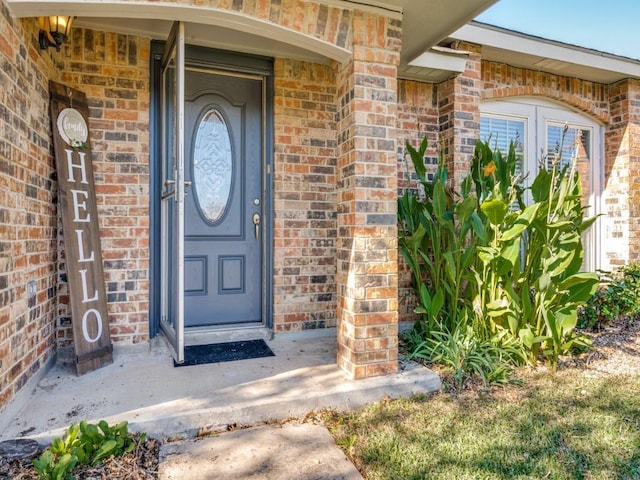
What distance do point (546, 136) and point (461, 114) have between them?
5.26 feet

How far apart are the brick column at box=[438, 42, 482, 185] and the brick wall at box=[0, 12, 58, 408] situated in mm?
3339

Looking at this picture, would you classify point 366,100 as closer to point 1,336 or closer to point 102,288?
point 102,288

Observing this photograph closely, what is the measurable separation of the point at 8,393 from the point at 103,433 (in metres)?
0.59

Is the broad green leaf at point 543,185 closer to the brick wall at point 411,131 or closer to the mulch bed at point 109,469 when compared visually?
the brick wall at point 411,131

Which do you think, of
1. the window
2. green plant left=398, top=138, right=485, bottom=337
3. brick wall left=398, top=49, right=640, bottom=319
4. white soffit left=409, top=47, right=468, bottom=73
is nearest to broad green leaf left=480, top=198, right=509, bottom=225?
green plant left=398, top=138, right=485, bottom=337

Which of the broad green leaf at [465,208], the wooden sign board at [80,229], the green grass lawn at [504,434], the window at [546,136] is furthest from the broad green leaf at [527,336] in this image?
the wooden sign board at [80,229]

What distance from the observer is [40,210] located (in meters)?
2.68

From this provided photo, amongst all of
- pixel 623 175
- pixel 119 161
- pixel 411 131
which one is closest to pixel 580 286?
pixel 411 131

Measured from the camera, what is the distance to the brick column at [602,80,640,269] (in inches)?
207

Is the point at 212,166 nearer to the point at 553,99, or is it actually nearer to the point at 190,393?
the point at 190,393

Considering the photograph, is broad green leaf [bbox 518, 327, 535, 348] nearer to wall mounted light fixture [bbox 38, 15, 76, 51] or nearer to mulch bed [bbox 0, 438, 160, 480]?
mulch bed [bbox 0, 438, 160, 480]

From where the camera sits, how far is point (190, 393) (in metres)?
2.50

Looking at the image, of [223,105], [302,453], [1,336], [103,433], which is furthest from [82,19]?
[302,453]

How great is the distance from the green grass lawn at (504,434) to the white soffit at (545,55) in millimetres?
3262
